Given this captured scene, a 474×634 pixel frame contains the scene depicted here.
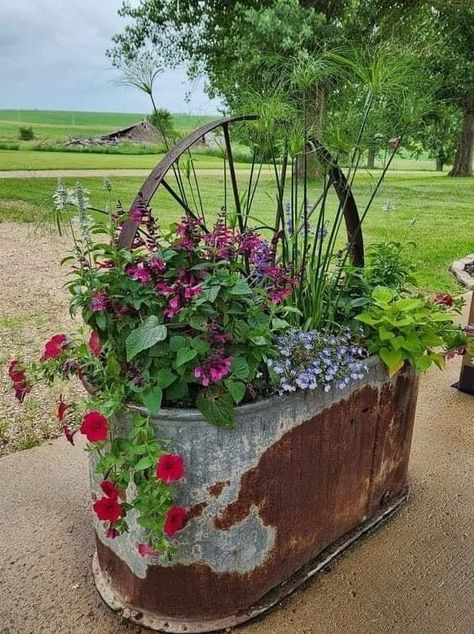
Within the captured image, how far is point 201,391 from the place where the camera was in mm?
1129

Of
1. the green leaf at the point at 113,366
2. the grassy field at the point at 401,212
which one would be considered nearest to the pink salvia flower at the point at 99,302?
the green leaf at the point at 113,366

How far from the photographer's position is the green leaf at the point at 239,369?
114 centimetres

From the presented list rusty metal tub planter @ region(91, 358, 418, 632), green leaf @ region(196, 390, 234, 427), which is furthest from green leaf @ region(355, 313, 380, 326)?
green leaf @ region(196, 390, 234, 427)

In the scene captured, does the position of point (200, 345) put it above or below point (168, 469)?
above

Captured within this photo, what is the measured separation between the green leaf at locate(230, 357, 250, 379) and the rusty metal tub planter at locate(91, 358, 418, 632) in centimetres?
7

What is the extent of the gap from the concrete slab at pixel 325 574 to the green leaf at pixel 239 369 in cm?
61

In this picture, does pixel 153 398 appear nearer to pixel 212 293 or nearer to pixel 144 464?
pixel 144 464

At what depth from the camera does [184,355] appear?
1085 millimetres

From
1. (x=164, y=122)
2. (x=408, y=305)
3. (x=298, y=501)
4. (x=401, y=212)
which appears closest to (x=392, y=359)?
(x=408, y=305)

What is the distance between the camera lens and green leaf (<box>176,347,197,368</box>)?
1.08 m

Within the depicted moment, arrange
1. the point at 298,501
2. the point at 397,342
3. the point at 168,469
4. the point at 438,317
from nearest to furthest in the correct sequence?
the point at 168,469
the point at 298,501
the point at 397,342
the point at 438,317

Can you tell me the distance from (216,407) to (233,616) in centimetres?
54

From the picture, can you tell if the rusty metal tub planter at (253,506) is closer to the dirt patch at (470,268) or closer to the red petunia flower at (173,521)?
the red petunia flower at (173,521)

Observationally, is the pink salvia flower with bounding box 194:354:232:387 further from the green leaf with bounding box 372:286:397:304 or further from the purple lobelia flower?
the green leaf with bounding box 372:286:397:304
